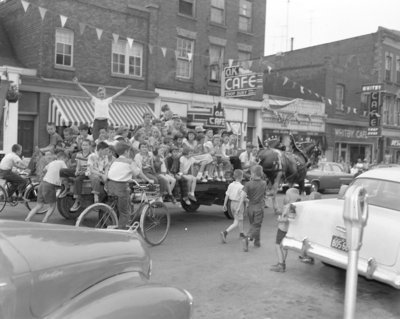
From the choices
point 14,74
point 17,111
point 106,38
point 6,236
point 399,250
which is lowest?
point 399,250

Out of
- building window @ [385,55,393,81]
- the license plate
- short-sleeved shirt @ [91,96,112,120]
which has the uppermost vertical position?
building window @ [385,55,393,81]

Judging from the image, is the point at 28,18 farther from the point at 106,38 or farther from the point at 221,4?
the point at 221,4

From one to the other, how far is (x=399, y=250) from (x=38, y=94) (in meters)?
15.7

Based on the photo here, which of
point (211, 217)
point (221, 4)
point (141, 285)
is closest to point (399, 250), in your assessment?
point (141, 285)

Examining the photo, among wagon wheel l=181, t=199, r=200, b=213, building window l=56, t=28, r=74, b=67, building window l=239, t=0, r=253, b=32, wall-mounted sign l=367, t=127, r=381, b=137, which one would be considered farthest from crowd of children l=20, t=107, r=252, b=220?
wall-mounted sign l=367, t=127, r=381, b=137

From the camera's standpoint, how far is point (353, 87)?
3394 centimetres

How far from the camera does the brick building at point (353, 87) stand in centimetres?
3231

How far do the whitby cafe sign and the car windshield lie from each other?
16125 millimetres

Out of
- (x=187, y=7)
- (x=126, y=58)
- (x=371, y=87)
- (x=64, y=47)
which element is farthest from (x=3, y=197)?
(x=371, y=87)

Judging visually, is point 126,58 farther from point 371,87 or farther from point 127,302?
point 371,87

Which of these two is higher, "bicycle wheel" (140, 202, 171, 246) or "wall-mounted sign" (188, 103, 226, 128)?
"wall-mounted sign" (188, 103, 226, 128)

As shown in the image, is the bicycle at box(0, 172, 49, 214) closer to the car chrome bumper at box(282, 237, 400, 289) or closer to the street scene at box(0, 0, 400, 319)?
the street scene at box(0, 0, 400, 319)

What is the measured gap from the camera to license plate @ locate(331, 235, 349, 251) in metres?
5.96

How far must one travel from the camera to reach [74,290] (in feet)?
7.20
